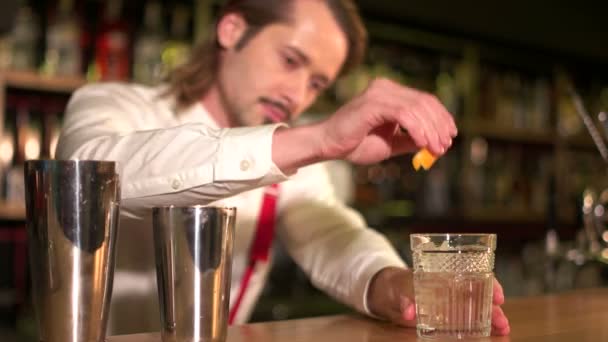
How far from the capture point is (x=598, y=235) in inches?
57.4

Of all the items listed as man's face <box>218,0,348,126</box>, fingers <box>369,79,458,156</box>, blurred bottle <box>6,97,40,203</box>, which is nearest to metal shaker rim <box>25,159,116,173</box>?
fingers <box>369,79,458,156</box>

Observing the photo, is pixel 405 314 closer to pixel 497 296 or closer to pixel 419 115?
pixel 497 296

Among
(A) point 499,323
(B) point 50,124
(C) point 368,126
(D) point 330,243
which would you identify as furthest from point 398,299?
(B) point 50,124

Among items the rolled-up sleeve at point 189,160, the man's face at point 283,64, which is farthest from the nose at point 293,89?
the rolled-up sleeve at point 189,160

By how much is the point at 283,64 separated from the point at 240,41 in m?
0.12

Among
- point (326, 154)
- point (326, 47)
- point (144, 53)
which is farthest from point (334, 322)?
point (144, 53)

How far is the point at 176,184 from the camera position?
0.87 m

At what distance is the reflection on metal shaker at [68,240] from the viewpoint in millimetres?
671

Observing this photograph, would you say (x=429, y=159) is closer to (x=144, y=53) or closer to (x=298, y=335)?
(x=298, y=335)

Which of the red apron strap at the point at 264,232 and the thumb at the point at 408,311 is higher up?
the red apron strap at the point at 264,232

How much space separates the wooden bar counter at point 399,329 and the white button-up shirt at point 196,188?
0.38 feet

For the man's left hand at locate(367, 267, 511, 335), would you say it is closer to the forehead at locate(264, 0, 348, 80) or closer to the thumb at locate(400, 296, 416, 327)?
the thumb at locate(400, 296, 416, 327)

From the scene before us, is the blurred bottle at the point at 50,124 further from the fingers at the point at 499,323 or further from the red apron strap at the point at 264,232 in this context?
the fingers at the point at 499,323

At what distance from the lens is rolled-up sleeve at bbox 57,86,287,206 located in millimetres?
820
